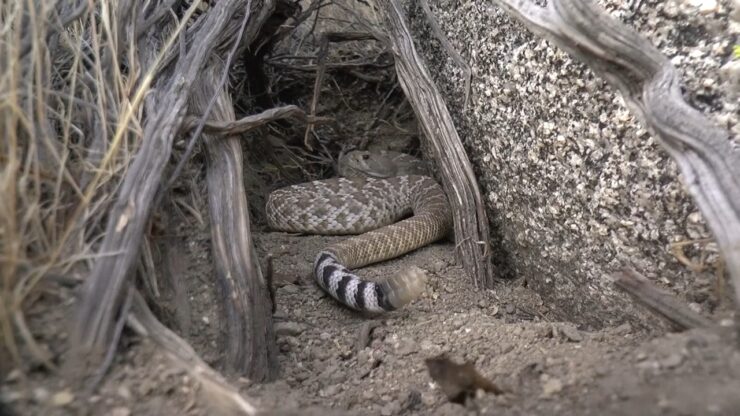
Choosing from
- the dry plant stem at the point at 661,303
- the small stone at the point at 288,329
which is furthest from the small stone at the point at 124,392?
the dry plant stem at the point at 661,303

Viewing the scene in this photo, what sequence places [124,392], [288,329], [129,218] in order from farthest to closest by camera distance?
[288,329] < [129,218] < [124,392]

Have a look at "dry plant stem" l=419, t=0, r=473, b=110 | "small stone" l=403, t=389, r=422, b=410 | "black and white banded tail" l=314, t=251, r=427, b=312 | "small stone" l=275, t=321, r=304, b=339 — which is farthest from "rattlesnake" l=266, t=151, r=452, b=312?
"dry plant stem" l=419, t=0, r=473, b=110

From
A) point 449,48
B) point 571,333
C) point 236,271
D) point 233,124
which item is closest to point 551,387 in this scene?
point 571,333

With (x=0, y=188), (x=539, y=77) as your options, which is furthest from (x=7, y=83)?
(x=539, y=77)

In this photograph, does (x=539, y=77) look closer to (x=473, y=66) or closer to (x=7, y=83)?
(x=473, y=66)

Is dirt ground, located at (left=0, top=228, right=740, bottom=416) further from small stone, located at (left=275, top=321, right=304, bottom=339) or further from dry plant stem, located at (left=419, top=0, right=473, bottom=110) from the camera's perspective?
dry plant stem, located at (left=419, top=0, right=473, bottom=110)

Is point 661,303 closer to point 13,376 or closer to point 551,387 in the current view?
point 551,387

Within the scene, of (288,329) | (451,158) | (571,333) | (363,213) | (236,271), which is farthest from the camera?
(363,213)

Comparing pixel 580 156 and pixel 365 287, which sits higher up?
pixel 580 156
